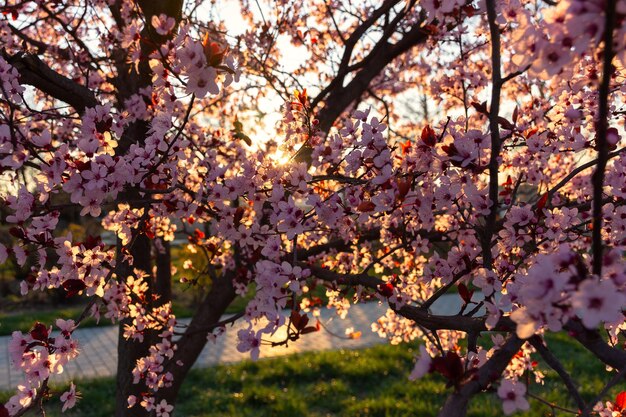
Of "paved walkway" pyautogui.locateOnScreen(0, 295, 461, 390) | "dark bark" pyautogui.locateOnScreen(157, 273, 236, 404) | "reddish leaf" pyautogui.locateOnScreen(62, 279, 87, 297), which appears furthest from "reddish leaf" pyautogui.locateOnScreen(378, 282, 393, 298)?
"paved walkway" pyautogui.locateOnScreen(0, 295, 461, 390)

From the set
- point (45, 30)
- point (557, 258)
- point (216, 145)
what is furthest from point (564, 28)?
point (45, 30)

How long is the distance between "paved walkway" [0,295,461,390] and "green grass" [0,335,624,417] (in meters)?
0.65

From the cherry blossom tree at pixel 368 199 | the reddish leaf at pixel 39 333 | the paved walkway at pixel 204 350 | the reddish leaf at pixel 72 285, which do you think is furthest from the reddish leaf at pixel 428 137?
the paved walkway at pixel 204 350

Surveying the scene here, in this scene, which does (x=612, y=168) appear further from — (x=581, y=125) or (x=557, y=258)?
(x=557, y=258)

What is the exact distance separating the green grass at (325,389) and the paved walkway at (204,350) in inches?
25.7

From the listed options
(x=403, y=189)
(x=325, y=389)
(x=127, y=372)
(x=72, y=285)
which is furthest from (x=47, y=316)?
(x=403, y=189)

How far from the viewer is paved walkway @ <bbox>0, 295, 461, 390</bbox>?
24.4ft

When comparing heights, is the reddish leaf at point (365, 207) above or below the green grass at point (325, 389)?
above

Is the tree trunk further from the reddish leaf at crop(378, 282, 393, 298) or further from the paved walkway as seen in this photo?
the paved walkway

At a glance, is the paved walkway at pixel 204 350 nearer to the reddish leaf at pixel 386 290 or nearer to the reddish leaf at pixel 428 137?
the reddish leaf at pixel 386 290

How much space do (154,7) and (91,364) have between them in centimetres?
601

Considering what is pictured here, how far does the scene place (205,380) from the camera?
7055 millimetres

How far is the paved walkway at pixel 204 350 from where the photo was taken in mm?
Result: 7430

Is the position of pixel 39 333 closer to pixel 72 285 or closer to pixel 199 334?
pixel 72 285
